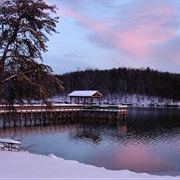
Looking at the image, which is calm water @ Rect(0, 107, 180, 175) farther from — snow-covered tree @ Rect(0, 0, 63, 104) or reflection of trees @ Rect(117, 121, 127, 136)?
snow-covered tree @ Rect(0, 0, 63, 104)

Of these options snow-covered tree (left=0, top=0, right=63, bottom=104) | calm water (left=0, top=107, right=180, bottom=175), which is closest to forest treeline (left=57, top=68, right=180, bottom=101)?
calm water (left=0, top=107, right=180, bottom=175)

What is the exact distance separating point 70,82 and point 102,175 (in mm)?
100153

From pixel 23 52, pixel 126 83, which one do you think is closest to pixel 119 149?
pixel 23 52

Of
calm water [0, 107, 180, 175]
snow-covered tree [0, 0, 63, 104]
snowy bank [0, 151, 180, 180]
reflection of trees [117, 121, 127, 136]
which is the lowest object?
calm water [0, 107, 180, 175]

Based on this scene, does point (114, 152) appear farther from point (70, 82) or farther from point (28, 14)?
point (70, 82)

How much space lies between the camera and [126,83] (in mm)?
108312

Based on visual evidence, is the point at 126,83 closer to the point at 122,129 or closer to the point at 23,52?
the point at 122,129

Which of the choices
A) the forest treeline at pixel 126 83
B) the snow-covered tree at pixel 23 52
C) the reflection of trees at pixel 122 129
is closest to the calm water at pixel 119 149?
the reflection of trees at pixel 122 129

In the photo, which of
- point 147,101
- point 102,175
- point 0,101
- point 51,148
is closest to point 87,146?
point 51,148

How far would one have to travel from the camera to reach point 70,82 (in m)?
109

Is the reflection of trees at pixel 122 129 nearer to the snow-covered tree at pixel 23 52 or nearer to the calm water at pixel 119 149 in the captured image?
the calm water at pixel 119 149

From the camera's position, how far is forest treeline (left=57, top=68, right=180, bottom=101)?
10181 cm

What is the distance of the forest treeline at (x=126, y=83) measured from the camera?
Result: 102 m

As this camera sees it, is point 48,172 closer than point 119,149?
Yes
